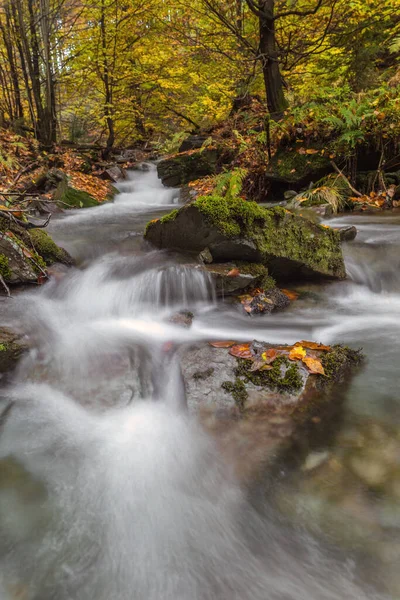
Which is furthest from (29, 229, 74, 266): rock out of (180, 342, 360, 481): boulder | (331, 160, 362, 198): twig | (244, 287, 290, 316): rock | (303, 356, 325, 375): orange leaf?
(331, 160, 362, 198): twig

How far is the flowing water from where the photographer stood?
1.72 m

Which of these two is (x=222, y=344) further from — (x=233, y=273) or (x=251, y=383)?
(x=233, y=273)

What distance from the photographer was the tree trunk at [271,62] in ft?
24.1

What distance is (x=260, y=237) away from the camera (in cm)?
448

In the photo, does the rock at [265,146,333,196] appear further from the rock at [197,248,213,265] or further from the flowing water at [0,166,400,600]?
the flowing water at [0,166,400,600]

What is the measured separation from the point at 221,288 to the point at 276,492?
261 centimetres

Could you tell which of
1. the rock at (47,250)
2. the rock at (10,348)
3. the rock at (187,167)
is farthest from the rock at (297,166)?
the rock at (10,348)

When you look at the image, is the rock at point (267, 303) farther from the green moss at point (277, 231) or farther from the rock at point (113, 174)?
the rock at point (113, 174)

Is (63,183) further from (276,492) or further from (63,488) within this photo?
(276,492)

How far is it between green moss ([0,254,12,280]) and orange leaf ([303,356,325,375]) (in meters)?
3.34

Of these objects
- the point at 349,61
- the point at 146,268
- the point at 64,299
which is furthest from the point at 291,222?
the point at 349,61

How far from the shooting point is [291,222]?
471 cm

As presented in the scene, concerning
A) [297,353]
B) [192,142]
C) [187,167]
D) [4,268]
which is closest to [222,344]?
[297,353]

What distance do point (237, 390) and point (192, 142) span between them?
1211 cm
